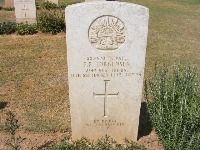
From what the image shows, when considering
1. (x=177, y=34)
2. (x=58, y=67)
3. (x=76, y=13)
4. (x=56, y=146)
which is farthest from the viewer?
(x=177, y=34)

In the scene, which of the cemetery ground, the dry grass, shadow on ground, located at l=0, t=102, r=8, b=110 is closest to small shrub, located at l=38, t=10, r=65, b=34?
the cemetery ground

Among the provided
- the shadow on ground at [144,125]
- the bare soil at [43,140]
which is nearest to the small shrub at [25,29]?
the bare soil at [43,140]

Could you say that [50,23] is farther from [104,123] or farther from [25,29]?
[104,123]

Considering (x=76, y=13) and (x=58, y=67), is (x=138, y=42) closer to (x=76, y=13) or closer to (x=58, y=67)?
A: (x=76, y=13)

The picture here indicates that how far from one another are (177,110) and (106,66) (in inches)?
50.3

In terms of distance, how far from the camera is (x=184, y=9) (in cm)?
1667

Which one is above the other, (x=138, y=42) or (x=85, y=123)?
(x=138, y=42)

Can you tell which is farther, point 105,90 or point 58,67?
point 58,67

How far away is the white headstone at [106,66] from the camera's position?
4.42 meters

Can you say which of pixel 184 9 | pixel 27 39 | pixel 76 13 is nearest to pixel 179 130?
pixel 76 13

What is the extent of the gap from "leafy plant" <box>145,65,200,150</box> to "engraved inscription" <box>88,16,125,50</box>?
112cm

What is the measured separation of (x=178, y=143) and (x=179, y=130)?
186 millimetres

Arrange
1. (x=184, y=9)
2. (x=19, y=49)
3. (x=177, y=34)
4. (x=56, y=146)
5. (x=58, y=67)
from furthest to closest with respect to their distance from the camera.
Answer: (x=184, y=9), (x=177, y=34), (x=19, y=49), (x=58, y=67), (x=56, y=146)

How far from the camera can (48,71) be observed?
8.29 meters
